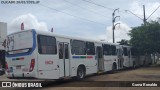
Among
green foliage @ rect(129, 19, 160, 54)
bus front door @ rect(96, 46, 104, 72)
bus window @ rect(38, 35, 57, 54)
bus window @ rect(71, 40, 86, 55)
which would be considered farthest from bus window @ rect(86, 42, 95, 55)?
green foliage @ rect(129, 19, 160, 54)

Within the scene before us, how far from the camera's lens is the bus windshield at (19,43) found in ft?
50.8

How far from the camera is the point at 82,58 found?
65.8 ft

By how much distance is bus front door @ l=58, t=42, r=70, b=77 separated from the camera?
1717cm

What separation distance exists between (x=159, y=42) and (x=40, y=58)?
24868mm

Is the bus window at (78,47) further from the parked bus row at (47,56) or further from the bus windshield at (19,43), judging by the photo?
the bus windshield at (19,43)

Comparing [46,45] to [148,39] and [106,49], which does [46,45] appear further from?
[148,39]

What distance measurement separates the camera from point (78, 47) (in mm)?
19750

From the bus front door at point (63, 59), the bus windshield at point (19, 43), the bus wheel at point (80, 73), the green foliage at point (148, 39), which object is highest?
the green foliage at point (148, 39)

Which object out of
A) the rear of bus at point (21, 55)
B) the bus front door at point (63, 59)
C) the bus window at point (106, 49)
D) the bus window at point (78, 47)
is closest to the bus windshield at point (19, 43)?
the rear of bus at point (21, 55)

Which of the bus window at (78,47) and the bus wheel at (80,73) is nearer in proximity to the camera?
the bus window at (78,47)

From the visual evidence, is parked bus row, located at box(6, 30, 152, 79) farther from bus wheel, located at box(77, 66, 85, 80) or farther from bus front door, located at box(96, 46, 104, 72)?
bus front door, located at box(96, 46, 104, 72)

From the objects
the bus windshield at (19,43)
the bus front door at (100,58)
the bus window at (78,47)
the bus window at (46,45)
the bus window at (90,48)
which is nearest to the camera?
the bus windshield at (19,43)

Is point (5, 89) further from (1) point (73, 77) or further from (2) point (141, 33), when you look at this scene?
(2) point (141, 33)

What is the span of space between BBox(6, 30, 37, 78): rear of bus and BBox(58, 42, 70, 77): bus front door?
239 cm
